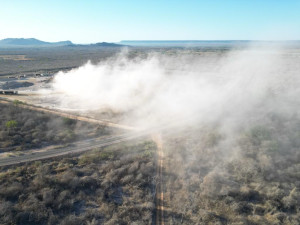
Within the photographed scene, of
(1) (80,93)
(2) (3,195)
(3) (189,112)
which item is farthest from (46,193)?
(1) (80,93)

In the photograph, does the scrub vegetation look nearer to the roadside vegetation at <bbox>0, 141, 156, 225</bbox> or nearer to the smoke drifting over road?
the roadside vegetation at <bbox>0, 141, 156, 225</bbox>

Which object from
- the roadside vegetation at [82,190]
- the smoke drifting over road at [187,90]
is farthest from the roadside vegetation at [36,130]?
the smoke drifting over road at [187,90]

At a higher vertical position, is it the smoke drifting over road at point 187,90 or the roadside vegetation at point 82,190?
the smoke drifting over road at point 187,90

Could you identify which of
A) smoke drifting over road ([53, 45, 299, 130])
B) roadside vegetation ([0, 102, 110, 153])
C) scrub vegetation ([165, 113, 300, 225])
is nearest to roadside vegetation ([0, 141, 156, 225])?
scrub vegetation ([165, 113, 300, 225])

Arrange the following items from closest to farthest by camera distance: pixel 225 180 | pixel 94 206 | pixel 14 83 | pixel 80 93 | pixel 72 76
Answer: pixel 94 206 < pixel 225 180 < pixel 80 93 < pixel 14 83 < pixel 72 76

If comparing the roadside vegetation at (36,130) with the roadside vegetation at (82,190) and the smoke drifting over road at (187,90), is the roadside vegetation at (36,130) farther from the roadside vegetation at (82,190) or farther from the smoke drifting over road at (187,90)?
the smoke drifting over road at (187,90)

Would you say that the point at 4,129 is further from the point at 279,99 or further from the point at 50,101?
the point at 279,99

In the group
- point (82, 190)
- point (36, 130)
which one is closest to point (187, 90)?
point (36, 130)
